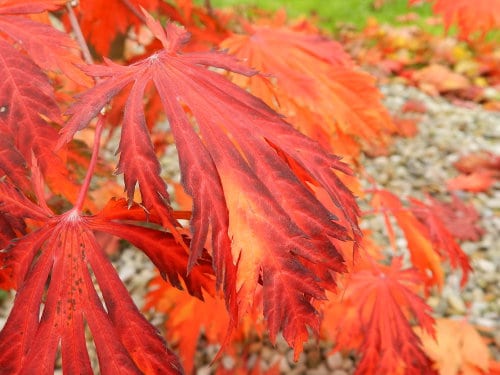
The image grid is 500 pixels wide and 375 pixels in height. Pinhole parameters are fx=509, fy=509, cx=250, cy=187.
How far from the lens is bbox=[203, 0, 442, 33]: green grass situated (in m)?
4.44

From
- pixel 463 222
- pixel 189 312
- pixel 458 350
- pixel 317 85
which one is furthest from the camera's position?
pixel 463 222

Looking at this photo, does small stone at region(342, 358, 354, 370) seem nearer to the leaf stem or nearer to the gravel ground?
the gravel ground

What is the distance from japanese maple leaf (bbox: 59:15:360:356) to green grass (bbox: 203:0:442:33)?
13.3 feet

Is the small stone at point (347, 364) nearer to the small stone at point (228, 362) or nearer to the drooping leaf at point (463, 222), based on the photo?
the small stone at point (228, 362)

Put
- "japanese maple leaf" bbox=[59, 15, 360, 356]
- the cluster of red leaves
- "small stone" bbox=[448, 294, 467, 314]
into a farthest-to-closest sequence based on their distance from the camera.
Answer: the cluster of red leaves < "small stone" bbox=[448, 294, 467, 314] < "japanese maple leaf" bbox=[59, 15, 360, 356]

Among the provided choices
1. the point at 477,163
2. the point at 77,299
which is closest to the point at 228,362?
the point at 77,299

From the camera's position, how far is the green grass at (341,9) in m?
4.44

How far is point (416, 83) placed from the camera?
3.39 m

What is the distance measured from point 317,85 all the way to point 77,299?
58cm

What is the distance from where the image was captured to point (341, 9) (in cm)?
463

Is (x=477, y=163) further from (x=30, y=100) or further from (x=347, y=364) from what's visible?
(x=30, y=100)

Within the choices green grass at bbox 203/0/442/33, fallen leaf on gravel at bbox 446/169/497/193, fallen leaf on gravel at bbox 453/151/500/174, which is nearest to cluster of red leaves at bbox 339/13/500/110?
green grass at bbox 203/0/442/33

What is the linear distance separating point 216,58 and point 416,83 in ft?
10.1

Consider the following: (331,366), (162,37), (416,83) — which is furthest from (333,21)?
(162,37)
